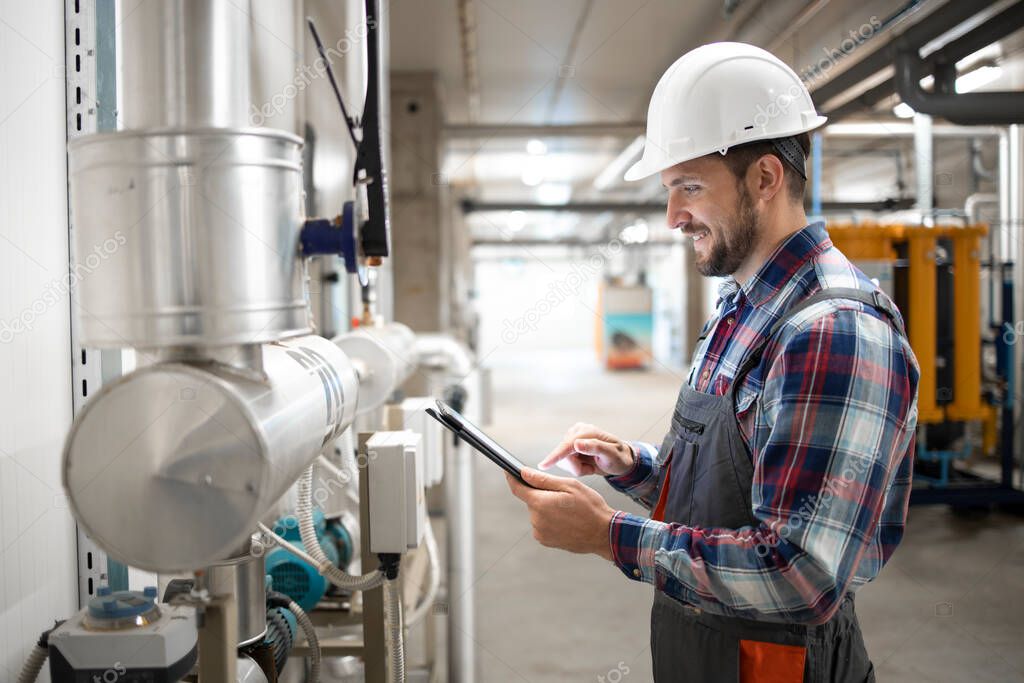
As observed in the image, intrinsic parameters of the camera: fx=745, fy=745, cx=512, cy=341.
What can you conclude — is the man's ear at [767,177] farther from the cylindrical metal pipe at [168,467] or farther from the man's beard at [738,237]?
the cylindrical metal pipe at [168,467]

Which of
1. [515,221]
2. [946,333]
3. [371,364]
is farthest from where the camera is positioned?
[515,221]

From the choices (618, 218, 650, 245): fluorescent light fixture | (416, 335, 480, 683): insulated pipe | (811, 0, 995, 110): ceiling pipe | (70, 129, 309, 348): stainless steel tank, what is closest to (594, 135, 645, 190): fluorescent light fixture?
(618, 218, 650, 245): fluorescent light fixture

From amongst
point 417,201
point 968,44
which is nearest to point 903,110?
point 968,44

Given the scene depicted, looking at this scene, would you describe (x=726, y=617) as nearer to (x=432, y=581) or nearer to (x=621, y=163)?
(x=432, y=581)

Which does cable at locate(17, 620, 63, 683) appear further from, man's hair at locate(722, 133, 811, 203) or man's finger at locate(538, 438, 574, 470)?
man's hair at locate(722, 133, 811, 203)

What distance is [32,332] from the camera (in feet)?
3.55

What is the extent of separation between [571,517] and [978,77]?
517cm

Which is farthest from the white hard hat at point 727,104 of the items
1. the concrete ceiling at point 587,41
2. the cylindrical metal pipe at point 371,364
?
the concrete ceiling at point 587,41

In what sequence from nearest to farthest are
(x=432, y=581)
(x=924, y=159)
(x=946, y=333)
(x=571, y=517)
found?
(x=571, y=517) < (x=432, y=581) < (x=946, y=333) < (x=924, y=159)

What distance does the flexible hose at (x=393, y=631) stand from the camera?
1269 mm

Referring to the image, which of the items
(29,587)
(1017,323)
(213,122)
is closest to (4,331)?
(29,587)

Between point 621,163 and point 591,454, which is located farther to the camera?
point 621,163

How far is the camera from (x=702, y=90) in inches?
41.1

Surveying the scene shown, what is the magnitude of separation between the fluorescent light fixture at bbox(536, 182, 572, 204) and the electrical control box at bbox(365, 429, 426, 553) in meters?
10.1
